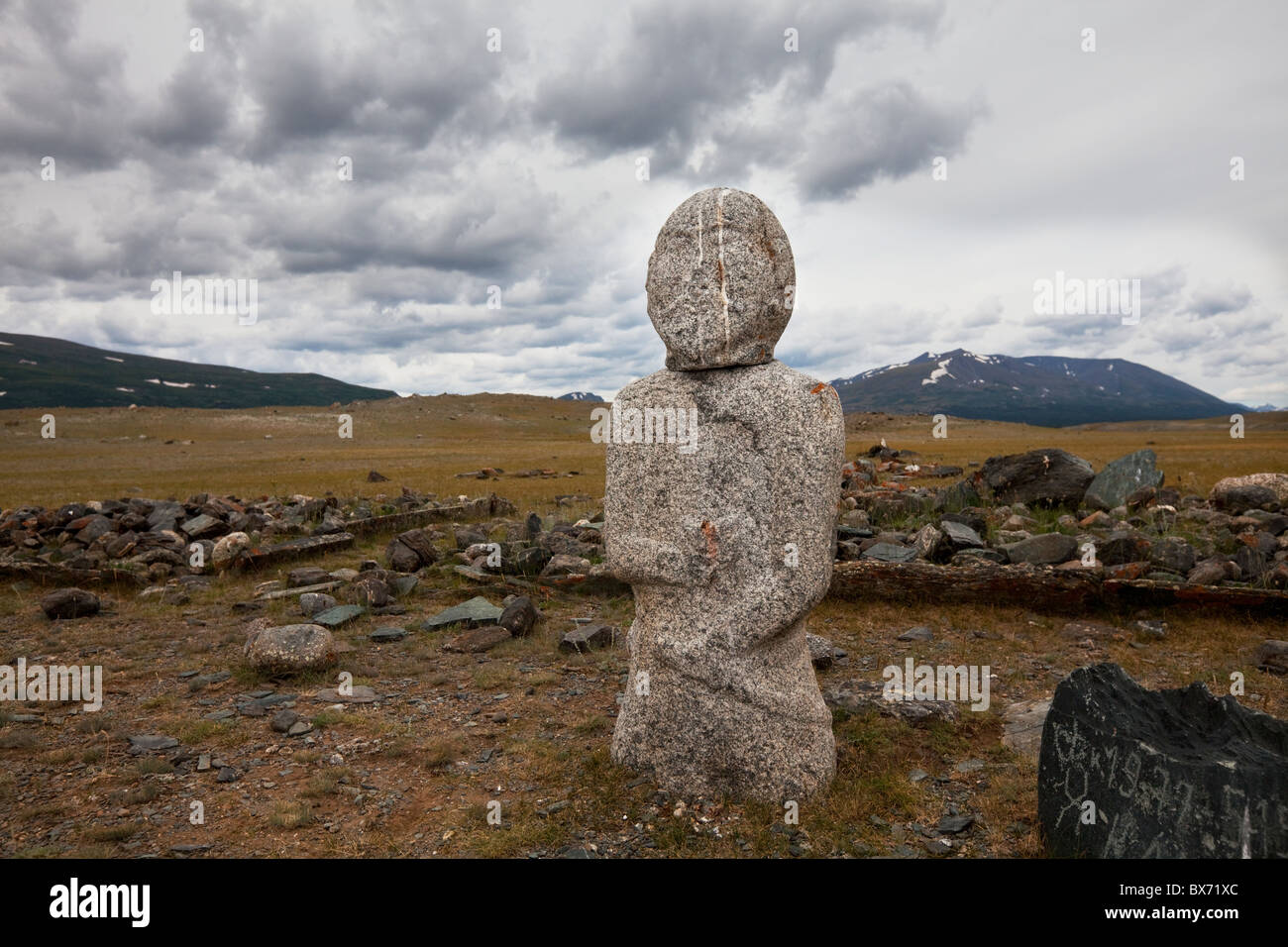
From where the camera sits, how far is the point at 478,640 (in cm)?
953

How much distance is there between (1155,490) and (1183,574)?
254 inches

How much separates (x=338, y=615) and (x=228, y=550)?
4.55m

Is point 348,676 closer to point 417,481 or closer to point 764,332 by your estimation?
point 764,332

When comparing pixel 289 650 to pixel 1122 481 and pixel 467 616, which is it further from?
pixel 1122 481

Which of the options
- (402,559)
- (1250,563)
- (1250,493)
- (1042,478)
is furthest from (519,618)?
(1250,493)

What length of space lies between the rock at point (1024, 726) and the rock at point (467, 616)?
6369 millimetres

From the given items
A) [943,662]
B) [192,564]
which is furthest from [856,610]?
[192,564]

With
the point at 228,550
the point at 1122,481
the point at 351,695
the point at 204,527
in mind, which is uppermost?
the point at 1122,481

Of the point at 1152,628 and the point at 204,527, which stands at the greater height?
the point at 204,527

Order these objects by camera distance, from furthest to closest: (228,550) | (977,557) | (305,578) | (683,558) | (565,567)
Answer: (228,550) < (305,578) < (565,567) < (977,557) < (683,558)

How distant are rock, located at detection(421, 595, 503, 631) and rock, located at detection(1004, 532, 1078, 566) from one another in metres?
7.94

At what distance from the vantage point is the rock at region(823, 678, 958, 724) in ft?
22.5

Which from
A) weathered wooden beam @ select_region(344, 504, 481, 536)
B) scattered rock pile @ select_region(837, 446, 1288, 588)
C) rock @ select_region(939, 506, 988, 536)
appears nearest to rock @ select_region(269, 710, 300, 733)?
scattered rock pile @ select_region(837, 446, 1288, 588)

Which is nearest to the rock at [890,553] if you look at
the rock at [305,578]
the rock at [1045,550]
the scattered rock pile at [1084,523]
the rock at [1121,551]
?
the scattered rock pile at [1084,523]
